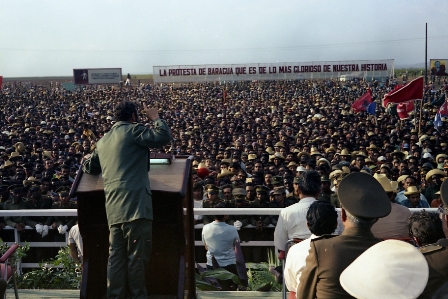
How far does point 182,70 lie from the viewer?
46.1 m

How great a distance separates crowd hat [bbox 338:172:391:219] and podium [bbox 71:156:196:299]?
1318mm

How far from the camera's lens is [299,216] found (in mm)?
3727

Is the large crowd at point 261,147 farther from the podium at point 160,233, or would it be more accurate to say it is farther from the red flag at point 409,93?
the podium at point 160,233

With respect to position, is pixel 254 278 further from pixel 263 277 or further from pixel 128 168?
pixel 128 168

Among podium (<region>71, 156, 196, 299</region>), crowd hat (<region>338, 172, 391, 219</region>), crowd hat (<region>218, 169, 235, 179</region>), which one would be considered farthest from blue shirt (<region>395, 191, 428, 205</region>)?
crowd hat (<region>338, 172, 391, 219</region>)

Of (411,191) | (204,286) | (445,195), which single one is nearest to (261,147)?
(411,191)

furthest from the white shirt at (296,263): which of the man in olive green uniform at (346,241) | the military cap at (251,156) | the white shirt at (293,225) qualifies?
the military cap at (251,156)

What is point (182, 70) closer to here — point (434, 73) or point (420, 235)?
point (434, 73)

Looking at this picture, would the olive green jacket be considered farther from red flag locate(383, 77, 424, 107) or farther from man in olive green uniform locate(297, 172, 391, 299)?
red flag locate(383, 77, 424, 107)

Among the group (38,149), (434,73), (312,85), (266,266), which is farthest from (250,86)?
(266,266)

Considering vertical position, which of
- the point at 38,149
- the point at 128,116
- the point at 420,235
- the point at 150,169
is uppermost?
the point at 128,116

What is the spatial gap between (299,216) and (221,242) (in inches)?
65.6

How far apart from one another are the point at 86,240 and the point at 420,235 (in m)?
2.15

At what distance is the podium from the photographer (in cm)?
367
